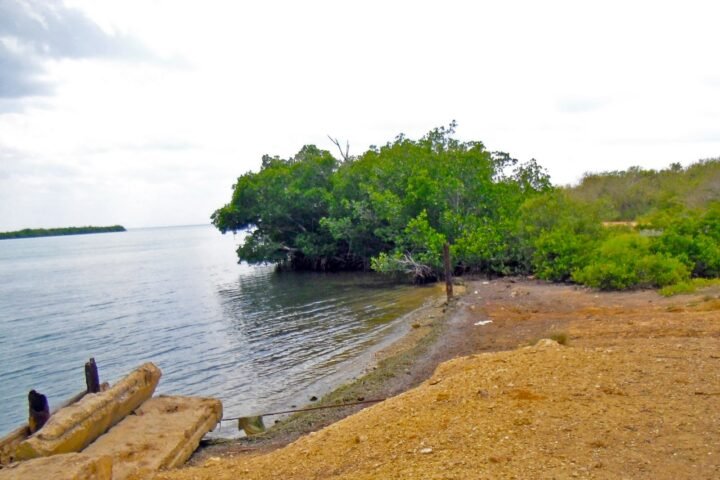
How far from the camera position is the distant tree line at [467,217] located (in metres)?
18.4

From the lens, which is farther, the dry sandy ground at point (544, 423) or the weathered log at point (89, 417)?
the weathered log at point (89, 417)

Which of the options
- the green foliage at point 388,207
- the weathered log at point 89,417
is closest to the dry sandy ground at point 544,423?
the weathered log at point 89,417

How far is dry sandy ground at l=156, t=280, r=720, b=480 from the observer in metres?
4.82

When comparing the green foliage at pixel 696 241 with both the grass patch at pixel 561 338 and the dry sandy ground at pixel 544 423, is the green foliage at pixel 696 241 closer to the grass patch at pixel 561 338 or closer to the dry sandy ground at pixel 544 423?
the dry sandy ground at pixel 544 423

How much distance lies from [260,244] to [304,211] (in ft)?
13.7

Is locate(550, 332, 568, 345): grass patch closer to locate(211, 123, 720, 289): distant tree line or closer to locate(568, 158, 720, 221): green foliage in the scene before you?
locate(211, 123, 720, 289): distant tree line

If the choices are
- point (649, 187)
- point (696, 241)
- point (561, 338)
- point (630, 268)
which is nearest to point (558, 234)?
point (630, 268)

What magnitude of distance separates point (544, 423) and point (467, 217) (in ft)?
71.9

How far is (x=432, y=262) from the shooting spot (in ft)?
86.3

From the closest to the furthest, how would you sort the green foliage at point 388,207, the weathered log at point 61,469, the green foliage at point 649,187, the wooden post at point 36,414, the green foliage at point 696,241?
the weathered log at point 61,469 → the wooden post at point 36,414 → the green foliage at point 696,241 → the green foliage at point 388,207 → the green foliage at point 649,187

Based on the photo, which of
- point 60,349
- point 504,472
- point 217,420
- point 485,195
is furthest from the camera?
point 485,195

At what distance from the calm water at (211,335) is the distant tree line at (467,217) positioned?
3.12m

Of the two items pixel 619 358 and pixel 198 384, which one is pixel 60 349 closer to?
pixel 198 384

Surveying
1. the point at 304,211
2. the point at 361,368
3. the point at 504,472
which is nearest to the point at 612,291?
the point at 361,368
